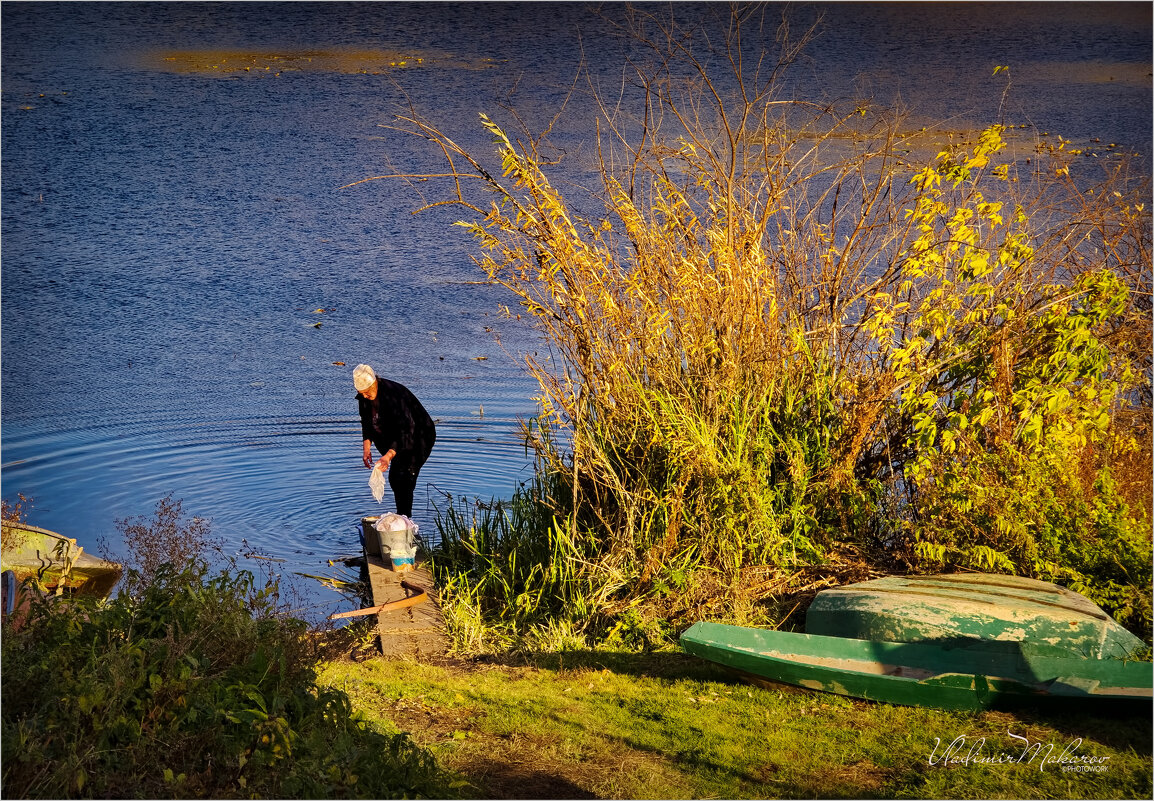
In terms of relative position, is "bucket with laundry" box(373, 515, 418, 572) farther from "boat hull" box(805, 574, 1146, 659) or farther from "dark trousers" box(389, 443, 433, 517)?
"boat hull" box(805, 574, 1146, 659)

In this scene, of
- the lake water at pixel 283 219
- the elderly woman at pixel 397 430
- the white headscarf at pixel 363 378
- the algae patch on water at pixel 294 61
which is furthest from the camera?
the algae patch on water at pixel 294 61

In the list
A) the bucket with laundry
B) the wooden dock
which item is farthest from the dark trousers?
the bucket with laundry

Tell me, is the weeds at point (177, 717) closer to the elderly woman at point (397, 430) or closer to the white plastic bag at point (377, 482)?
the white plastic bag at point (377, 482)

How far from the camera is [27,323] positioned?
14.5m

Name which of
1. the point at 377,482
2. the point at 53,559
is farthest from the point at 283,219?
the point at 53,559

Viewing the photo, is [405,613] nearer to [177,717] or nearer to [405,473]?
[405,473]

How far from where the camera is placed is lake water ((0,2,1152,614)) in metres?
11.7

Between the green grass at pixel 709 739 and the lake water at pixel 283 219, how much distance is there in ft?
9.63

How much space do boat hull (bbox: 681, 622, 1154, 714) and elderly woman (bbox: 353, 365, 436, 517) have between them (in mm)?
3843

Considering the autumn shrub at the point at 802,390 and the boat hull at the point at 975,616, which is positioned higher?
the autumn shrub at the point at 802,390

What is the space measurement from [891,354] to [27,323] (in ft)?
37.1

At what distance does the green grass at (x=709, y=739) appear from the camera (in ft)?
17.6

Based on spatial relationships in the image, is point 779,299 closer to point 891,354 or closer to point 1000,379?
point 891,354

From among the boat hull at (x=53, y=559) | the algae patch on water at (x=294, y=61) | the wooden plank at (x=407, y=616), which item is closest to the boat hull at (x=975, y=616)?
the wooden plank at (x=407, y=616)
